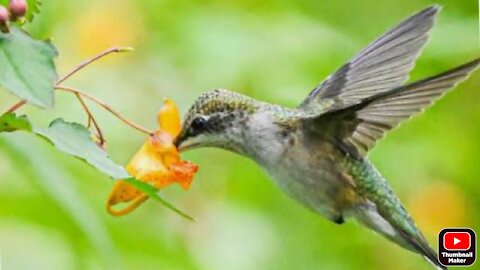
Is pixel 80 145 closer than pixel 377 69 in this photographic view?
Yes

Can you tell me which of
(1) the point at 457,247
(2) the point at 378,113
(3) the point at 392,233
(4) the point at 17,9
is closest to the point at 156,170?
(4) the point at 17,9

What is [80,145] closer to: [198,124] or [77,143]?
[77,143]

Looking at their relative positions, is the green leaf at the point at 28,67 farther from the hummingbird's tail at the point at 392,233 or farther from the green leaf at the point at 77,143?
the hummingbird's tail at the point at 392,233

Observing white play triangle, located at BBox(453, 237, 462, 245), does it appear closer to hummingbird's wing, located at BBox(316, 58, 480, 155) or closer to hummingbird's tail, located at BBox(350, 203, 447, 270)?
hummingbird's tail, located at BBox(350, 203, 447, 270)

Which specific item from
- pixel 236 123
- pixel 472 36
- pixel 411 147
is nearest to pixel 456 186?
pixel 411 147

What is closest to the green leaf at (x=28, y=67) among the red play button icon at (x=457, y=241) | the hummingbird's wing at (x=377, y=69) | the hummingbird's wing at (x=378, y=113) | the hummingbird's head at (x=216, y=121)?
the hummingbird's head at (x=216, y=121)

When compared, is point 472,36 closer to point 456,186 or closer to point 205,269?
point 456,186
